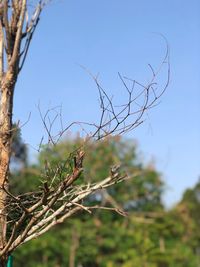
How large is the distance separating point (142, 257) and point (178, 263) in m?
1.94

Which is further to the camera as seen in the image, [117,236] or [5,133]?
[117,236]

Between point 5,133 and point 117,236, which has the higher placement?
point 117,236

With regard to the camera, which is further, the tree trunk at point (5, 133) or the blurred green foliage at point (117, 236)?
the blurred green foliage at point (117, 236)

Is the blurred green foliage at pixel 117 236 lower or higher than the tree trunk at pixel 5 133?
higher

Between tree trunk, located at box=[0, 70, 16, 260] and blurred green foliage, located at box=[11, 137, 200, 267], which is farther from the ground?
blurred green foliage, located at box=[11, 137, 200, 267]

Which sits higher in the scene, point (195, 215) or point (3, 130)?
point (195, 215)

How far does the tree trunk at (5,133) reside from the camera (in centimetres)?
289

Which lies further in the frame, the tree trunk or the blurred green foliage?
the blurred green foliage

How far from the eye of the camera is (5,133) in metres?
3.08

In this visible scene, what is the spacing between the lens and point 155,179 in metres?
20.8

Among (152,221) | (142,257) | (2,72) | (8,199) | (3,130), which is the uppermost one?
(152,221)

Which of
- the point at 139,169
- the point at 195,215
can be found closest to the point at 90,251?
the point at 139,169

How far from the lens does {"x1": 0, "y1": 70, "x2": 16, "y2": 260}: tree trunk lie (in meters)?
2.89

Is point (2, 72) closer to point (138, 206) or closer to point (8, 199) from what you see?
point (8, 199)
